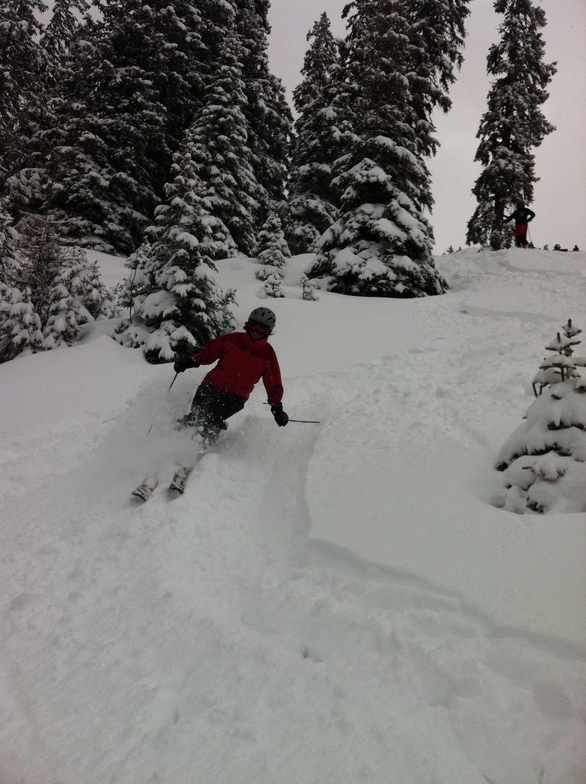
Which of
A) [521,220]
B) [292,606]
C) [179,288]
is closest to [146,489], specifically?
[292,606]

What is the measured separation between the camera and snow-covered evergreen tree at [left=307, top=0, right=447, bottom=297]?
39.7 feet

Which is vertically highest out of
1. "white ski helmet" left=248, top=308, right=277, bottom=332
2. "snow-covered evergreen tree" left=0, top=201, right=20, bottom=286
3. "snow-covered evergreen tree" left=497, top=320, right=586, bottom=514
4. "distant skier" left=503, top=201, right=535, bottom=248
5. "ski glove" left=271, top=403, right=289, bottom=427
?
"distant skier" left=503, top=201, right=535, bottom=248

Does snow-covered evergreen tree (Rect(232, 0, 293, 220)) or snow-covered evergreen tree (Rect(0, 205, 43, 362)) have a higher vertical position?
snow-covered evergreen tree (Rect(232, 0, 293, 220))

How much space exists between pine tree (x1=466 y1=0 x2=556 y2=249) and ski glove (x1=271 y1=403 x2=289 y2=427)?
16.5 m

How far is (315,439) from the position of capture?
569cm

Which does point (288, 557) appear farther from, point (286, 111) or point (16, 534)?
point (286, 111)

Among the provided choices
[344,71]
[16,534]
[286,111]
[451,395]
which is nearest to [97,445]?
[16,534]

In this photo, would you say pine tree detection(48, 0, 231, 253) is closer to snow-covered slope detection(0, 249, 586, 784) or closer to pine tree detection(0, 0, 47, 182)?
pine tree detection(0, 0, 47, 182)

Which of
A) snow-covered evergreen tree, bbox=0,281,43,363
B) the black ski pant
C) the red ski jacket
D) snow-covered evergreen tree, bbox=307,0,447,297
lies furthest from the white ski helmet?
snow-covered evergreen tree, bbox=307,0,447,297

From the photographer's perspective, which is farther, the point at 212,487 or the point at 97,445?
the point at 97,445

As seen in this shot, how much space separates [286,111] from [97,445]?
25.0 m

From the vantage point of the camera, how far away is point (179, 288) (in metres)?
8.40

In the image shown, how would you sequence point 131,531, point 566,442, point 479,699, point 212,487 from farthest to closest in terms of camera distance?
point 212,487, point 131,531, point 566,442, point 479,699

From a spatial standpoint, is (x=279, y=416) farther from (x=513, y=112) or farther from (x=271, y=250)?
(x=513, y=112)
